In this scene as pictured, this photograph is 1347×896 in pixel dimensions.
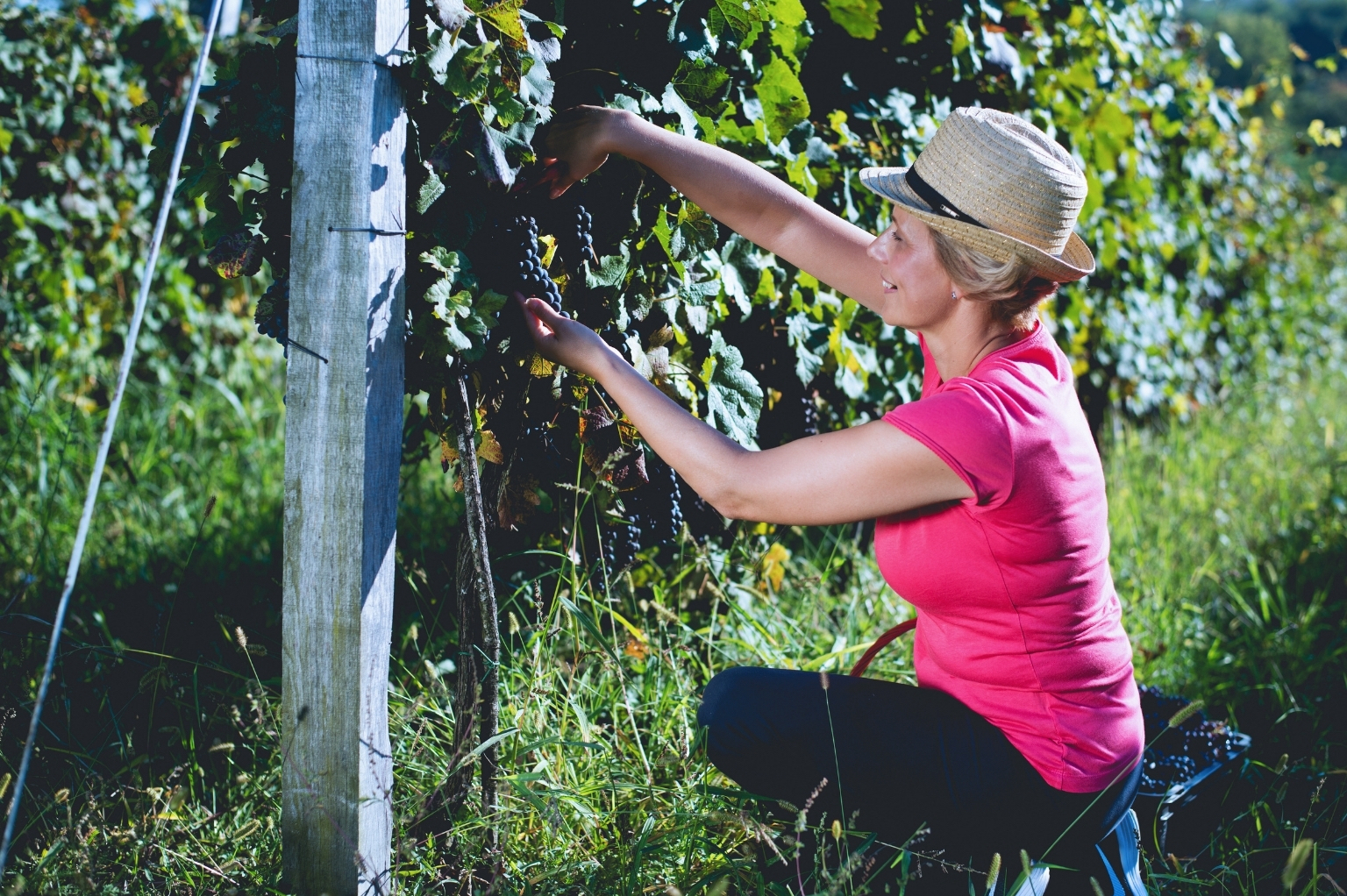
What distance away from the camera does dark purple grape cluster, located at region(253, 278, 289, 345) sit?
1842mm

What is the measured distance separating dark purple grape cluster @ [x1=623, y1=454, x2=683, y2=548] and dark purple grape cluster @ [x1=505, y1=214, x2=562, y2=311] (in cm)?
60

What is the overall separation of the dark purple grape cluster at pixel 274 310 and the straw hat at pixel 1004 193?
3.73ft

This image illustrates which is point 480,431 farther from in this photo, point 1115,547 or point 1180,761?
point 1115,547

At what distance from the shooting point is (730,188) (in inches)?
88.6

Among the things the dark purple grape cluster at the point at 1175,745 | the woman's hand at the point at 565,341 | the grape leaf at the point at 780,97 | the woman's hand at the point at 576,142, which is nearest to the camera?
the woman's hand at the point at 565,341

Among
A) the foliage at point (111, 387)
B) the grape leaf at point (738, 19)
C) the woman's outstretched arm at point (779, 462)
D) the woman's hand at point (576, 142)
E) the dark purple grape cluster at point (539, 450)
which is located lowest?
the foliage at point (111, 387)

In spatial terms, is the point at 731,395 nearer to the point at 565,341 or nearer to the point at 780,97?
the point at 565,341

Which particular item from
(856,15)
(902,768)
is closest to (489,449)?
(902,768)

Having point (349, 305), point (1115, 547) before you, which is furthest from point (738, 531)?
point (1115, 547)

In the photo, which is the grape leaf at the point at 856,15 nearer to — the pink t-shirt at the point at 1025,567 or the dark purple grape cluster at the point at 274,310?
the pink t-shirt at the point at 1025,567

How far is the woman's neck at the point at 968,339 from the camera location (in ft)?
6.52

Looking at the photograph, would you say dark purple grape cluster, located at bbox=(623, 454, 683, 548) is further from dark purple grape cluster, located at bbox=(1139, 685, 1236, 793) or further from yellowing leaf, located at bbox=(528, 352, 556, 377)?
dark purple grape cluster, located at bbox=(1139, 685, 1236, 793)

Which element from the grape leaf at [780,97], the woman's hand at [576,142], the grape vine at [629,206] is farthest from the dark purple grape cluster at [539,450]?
the grape leaf at [780,97]

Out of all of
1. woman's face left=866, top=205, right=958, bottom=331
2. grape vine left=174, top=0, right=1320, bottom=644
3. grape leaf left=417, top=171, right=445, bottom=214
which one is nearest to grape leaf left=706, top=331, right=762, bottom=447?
grape vine left=174, top=0, right=1320, bottom=644
